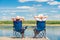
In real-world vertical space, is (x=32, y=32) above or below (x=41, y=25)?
below

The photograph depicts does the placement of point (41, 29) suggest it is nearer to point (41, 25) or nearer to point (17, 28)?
point (41, 25)

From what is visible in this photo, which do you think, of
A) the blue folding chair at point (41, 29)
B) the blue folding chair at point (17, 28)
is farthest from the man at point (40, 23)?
the blue folding chair at point (17, 28)

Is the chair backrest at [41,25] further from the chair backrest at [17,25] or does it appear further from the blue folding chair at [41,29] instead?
the chair backrest at [17,25]

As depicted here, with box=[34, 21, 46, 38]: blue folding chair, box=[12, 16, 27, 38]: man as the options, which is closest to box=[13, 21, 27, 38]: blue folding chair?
box=[12, 16, 27, 38]: man

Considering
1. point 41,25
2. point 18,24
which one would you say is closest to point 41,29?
point 41,25

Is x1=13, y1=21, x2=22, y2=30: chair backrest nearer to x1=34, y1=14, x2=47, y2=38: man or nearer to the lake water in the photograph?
the lake water

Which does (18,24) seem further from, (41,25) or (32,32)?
(41,25)

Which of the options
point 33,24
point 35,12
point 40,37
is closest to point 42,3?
point 35,12

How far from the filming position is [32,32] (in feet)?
7.10

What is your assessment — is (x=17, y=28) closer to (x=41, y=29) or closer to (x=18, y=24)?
(x=18, y=24)

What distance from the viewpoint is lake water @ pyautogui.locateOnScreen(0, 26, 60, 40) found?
2.16 metres

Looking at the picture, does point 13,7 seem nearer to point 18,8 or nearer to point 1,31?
point 18,8

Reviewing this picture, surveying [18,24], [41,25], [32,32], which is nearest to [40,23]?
[41,25]

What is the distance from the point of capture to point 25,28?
2.18m
